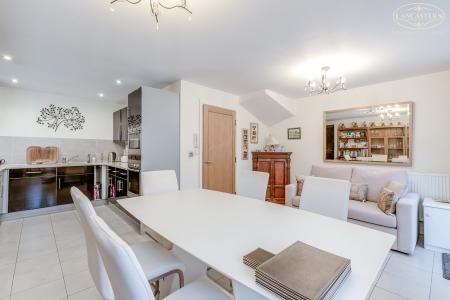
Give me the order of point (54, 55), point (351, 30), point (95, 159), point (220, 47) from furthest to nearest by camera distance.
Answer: point (95, 159)
point (54, 55)
point (220, 47)
point (351, 30)

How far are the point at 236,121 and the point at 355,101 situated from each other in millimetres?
2222

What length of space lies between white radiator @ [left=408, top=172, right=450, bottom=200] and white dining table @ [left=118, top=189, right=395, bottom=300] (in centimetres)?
271

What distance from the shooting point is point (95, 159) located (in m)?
4.75

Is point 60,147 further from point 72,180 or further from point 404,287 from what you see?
point 404,287

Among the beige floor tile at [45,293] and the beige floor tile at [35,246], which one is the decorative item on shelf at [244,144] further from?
the beige floor tile at [45,293]

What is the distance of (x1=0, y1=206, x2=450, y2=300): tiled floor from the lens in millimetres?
1757

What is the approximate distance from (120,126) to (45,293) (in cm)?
345

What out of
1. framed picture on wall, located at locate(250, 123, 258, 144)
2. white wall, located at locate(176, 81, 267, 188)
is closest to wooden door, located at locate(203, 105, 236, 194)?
white wall, located at locate(176, 81, 267, 188)

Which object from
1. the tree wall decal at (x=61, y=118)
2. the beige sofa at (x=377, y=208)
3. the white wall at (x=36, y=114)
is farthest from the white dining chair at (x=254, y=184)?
the tree wall decal at (x=61, y=118)

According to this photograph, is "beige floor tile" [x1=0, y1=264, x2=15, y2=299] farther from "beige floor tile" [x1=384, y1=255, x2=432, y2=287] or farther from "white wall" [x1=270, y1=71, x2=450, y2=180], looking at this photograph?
"white wall" [x1=270, y1=71, x2=450, y2=180]

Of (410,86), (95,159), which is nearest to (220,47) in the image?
(410,86)

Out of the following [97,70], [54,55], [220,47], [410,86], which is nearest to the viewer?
[220,47]

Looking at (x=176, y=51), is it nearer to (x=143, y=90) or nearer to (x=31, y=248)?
(x=143, y=90)

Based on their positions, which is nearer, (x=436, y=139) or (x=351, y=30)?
(x=351, y=30)
